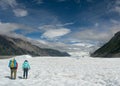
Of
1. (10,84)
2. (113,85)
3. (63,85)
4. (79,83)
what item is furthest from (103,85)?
(10,84)

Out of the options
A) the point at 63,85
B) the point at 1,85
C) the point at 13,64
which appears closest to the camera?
the point at 1,85

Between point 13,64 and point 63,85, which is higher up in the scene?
point 13,64

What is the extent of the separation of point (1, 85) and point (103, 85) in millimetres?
11486

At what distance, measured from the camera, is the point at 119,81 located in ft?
86.5

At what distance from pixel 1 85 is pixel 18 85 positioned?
6.09 ft

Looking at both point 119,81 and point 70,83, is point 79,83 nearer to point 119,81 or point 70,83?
point 70,83

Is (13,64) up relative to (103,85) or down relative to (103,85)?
up

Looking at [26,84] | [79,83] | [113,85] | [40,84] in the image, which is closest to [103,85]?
[113,85]

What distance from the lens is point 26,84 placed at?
25.6 metres

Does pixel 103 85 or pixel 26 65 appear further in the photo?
pixel 26 65

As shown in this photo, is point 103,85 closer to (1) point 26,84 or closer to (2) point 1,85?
(1) point 26,84

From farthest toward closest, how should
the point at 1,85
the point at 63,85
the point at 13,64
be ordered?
the point at 13,64 < the point at 63,85 < the point at 1,85

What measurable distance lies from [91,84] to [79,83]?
1492 mm

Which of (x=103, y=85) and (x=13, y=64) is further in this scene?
(x=13, y=64)
